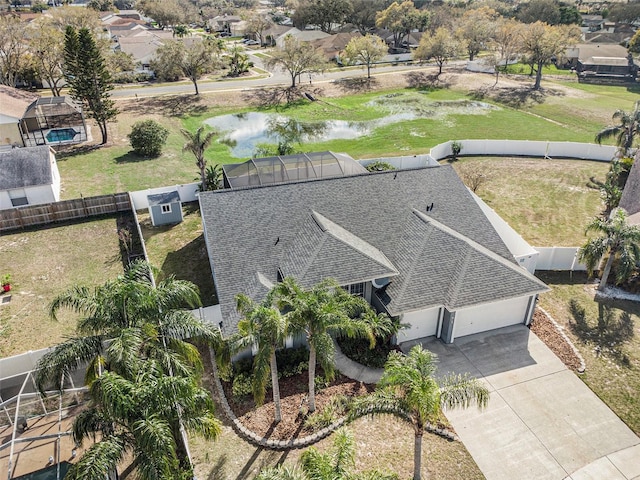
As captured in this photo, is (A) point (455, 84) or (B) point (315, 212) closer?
(B) point (315, 212)

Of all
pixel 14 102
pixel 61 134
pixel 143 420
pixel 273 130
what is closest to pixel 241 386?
pixel 143 420

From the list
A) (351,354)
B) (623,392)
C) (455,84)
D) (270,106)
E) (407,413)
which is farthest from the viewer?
(455,84)

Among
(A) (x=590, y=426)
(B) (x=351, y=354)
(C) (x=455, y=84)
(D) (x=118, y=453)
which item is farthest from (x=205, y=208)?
(C) (x=455, y=84)

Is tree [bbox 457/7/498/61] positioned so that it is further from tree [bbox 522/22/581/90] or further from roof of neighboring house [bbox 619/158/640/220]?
roof of neighboring house [bbox 619/158/640/220]

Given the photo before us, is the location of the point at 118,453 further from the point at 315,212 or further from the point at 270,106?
the point at 270,106

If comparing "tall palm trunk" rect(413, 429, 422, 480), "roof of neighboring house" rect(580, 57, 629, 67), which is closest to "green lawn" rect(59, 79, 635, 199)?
"roof of neighboring house" rect(580, 57, 629, 67)

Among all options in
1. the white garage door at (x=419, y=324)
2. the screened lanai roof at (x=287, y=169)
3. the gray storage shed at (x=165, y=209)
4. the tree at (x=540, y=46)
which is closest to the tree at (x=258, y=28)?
the tree at (x=540, y=46)

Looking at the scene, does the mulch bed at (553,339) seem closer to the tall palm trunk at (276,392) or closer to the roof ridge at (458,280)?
the roof ridge at (458,280)
